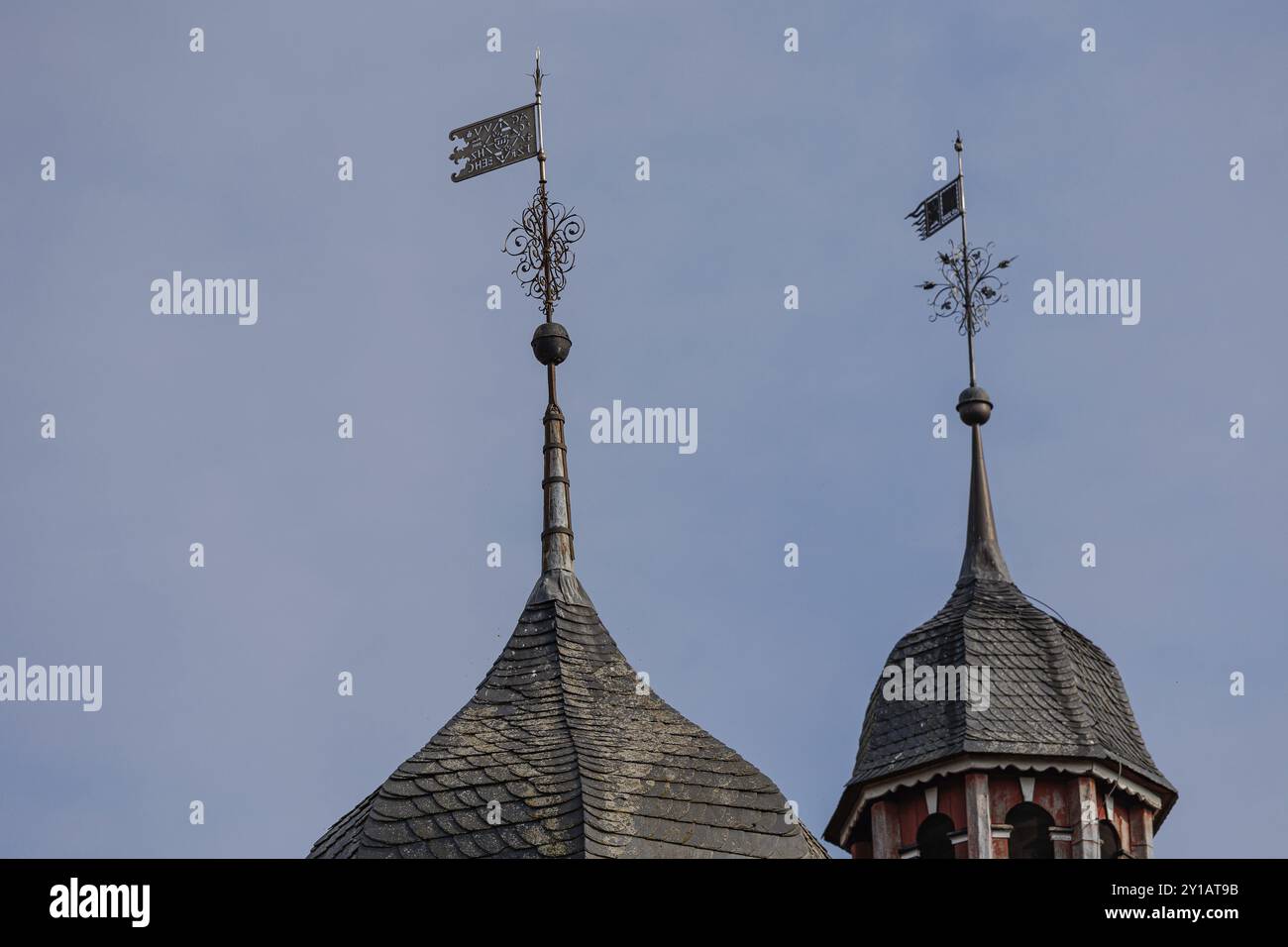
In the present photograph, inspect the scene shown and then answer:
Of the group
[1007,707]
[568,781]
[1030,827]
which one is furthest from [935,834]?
[568,781]

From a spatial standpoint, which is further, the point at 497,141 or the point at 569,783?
the point at 497,141

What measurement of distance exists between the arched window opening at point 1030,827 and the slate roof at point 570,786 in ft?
15.5

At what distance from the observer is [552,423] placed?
3931 centimetres

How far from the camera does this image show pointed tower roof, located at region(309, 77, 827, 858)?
34.2 meters

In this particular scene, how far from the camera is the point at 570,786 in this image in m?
34.4

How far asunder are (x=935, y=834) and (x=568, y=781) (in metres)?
7.46

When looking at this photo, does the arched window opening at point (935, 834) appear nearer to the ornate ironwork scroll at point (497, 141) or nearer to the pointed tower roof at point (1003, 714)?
the pointed tower roof at point (1003, 714)

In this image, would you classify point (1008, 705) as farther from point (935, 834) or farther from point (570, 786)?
point (570, 786)

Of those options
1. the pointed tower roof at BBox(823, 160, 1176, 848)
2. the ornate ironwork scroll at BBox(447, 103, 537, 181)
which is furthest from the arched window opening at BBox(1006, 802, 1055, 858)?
the ornate ironwork scroll at BBox(447, 103, 537, 181)

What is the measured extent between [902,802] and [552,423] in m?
6.08

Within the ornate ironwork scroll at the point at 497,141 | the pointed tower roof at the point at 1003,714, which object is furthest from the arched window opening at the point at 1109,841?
the ornate ironwork scroll at the point at 497,141

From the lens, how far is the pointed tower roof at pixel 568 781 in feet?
112
